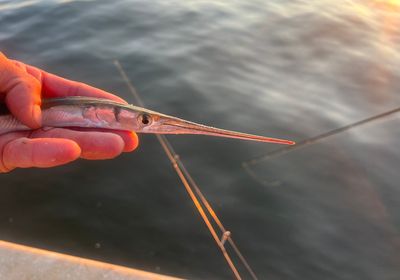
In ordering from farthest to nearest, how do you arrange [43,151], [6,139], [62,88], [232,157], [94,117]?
[232,157]
[62,88]
[94,117]
[6,139]
[43,151]

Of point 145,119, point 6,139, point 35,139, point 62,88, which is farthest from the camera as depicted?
point 62,88

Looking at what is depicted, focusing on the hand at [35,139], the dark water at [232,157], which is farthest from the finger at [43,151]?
the dark water at [232,157]

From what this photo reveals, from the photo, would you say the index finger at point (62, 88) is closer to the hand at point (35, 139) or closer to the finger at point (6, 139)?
the hand at point (35, 139)

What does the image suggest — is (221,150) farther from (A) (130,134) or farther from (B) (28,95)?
(B) (28,95)

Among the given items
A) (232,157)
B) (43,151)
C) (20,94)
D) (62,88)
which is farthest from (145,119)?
(232,157)

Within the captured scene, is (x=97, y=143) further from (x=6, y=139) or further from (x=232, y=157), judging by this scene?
(x=232, y=157)

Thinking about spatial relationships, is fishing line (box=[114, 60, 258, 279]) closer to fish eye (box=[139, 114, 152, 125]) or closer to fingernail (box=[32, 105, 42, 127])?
fish eye (box=[139, 114, 152, 125])

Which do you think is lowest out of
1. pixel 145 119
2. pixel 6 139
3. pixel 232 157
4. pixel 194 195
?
pixel 194 195

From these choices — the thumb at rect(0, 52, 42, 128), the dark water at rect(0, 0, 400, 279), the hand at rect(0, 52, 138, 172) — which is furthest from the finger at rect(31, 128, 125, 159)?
the dark water at rect(0, 0, 400, 279)
